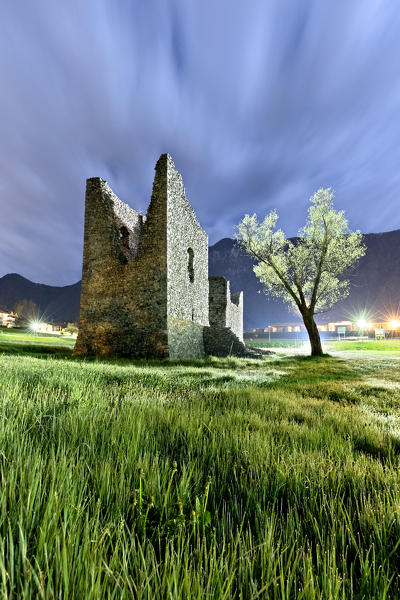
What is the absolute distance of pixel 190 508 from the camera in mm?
1238

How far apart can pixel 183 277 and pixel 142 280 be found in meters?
2.58

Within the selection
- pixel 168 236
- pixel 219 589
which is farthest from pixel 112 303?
pixel 219 589

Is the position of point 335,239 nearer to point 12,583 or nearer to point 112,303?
point 112,303

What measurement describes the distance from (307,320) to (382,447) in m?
15.8

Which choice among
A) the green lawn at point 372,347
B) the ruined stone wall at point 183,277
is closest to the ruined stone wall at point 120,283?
the ruined stone wall at point 183,277

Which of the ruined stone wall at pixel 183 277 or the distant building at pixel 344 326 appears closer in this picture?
the ruined stone wall at pixel 183 277

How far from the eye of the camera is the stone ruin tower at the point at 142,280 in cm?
1193

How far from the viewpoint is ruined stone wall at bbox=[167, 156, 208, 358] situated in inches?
489

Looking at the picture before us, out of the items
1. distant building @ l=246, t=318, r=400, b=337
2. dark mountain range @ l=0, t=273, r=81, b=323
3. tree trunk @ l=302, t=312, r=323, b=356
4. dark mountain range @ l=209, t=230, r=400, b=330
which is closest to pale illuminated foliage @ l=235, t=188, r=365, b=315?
tree trunk @ l=302, t=312, r=323, b=356

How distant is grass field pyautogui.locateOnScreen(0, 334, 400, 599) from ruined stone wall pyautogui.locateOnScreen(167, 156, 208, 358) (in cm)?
969

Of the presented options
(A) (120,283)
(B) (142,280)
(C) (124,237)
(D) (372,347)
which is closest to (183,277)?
(B) (142,280)

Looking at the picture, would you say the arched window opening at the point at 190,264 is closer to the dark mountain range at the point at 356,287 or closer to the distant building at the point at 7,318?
the dark mountain range at the point at 356,287

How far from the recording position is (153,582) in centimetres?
75

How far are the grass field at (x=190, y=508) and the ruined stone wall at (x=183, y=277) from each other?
969 cm
